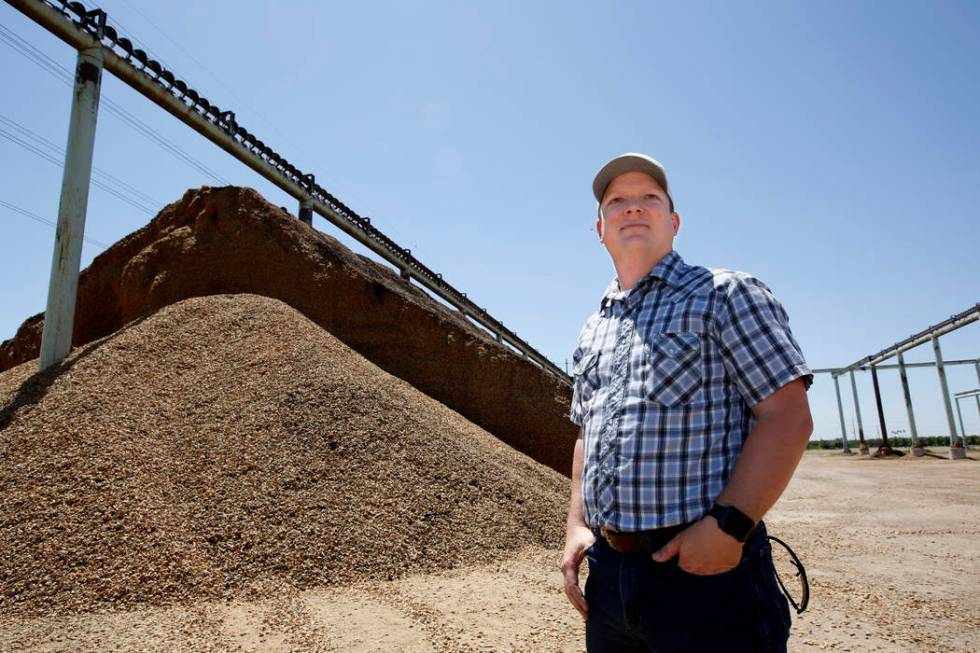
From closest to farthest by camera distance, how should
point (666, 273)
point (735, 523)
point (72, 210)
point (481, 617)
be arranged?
point (735, 523), point (666, 273), point (481, 617), point (72, 210)

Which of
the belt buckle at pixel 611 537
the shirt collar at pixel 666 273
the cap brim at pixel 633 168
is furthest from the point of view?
the cap brim at pixel 633 168

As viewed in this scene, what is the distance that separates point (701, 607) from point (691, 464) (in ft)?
1.36

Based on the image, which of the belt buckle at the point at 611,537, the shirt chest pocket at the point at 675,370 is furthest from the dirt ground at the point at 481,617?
the shirt chest pocket at the point at 675,370

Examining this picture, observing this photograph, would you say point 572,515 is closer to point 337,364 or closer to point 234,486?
point 234,486

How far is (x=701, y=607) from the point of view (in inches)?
65.9

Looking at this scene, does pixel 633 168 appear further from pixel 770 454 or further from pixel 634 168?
pixel 770 454

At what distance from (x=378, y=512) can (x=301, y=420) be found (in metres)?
2.08

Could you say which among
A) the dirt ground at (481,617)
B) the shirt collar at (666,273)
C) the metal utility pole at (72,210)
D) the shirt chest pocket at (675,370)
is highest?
the metal utility pole at (72,210)

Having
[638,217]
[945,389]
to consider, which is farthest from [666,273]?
[945,389]

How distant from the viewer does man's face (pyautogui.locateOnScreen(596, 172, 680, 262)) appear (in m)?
2.18

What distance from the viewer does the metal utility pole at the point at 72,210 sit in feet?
Answer: 35.8

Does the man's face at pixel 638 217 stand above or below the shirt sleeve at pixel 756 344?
above

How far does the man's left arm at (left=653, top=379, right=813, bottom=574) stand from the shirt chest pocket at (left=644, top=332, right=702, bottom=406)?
21 centimetres

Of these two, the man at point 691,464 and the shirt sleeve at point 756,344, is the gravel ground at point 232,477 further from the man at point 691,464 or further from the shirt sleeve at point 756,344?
the shirt sleeve at point 756,344
